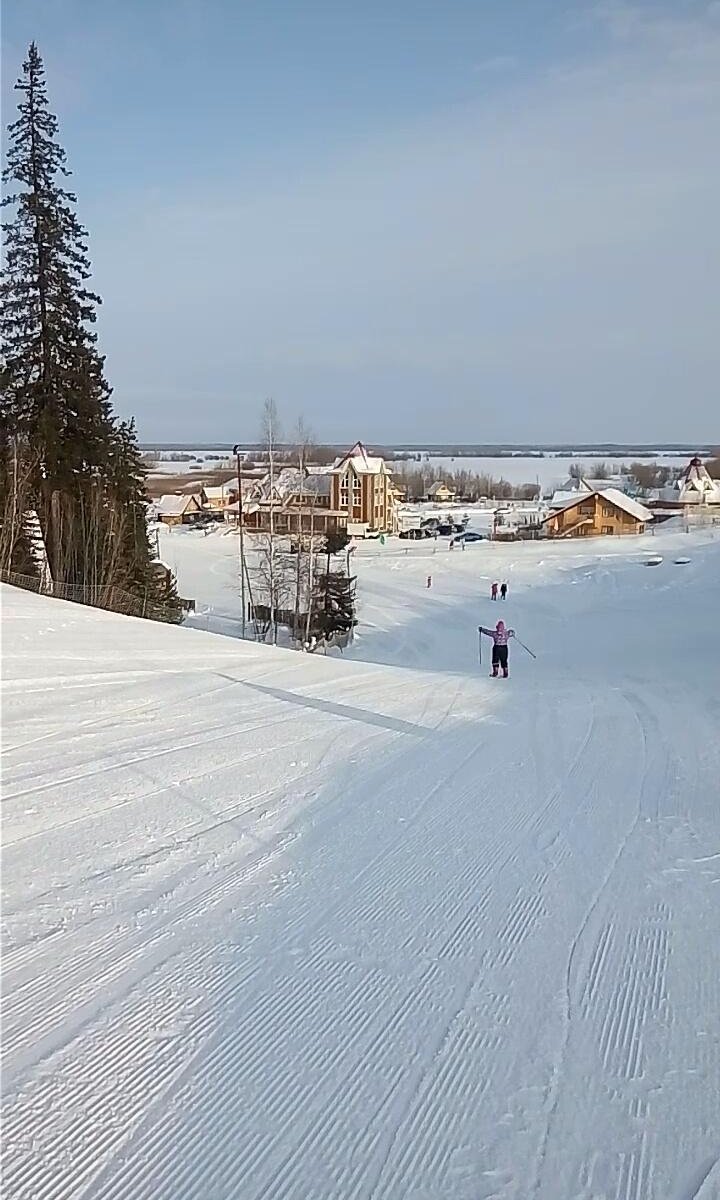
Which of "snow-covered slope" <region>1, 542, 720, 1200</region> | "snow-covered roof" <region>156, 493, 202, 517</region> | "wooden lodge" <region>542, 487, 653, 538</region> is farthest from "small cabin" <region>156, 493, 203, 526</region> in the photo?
"snow-covered slope" <region>1, 542, 720, 1200</region>

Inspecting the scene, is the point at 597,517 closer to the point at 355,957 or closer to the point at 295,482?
the point at 295,482

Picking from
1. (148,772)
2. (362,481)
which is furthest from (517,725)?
(362,481)

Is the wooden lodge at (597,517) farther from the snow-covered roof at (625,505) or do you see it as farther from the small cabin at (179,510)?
the small cabin at (179,510)

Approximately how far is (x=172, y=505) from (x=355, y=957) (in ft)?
313

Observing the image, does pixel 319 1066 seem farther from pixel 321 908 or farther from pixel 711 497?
pixel 711 497

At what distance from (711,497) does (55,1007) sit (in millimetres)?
100486

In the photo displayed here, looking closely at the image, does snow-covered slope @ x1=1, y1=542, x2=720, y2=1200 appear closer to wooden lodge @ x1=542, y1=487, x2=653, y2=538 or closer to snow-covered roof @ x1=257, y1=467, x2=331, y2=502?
snow-covered roof @ x1=257, y1=467, x2=331, y2=502

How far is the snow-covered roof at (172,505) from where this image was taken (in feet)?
318

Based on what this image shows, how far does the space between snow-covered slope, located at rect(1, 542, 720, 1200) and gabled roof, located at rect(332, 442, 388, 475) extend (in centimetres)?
6967

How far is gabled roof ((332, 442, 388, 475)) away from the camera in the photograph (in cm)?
8150

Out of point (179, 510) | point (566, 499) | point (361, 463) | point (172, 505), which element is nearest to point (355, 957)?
point (361, 463)

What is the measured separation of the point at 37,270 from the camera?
27516mm

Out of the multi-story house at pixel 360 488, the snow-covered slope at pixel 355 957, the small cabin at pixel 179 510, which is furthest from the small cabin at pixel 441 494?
the snow-covered slope at pixel 355 957

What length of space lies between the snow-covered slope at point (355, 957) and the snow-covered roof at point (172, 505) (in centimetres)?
8588
